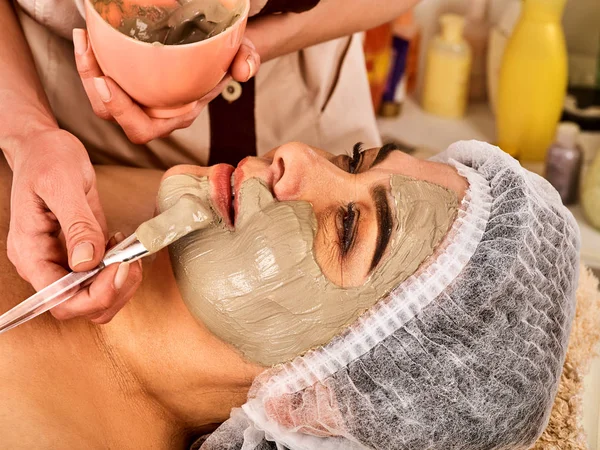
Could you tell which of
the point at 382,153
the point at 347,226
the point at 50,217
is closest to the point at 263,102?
the point at 382,153

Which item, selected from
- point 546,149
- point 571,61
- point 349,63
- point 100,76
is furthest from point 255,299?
point 571,61

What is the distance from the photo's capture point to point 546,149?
2340 mm

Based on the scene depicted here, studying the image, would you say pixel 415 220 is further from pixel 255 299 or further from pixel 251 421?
pixel 251 421

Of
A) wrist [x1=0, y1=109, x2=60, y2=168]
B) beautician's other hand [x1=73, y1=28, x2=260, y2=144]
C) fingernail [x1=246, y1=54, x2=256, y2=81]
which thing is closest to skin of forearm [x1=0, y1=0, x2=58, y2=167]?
wrist [x1=0, y1=109, x2=60, y2=168]

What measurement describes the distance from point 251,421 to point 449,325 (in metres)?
0.36

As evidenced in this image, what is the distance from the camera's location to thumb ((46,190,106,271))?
91cm

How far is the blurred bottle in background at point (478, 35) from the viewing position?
8.46 ft

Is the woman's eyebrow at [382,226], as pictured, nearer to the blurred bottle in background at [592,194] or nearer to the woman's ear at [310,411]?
the woman's ear at [310,411]

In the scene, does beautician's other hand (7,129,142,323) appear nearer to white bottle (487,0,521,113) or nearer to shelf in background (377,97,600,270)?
shelf in background (377,97,600,270)

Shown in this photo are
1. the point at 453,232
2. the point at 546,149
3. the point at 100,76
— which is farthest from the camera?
the point at 546,149

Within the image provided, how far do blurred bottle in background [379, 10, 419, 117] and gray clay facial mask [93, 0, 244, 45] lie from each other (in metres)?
1.60

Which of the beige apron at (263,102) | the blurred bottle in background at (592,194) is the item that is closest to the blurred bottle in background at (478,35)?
the blurred bottle in background at (592,194)

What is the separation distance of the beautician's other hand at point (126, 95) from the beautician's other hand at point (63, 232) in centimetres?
9

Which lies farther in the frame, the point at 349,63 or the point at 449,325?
the point at 349,63
